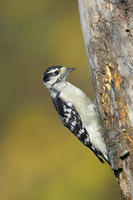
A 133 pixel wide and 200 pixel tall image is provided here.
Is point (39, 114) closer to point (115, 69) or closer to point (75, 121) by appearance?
point (75, 121)

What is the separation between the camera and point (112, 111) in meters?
4.18

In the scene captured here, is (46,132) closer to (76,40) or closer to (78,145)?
(78,145)

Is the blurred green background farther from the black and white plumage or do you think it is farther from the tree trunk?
the tree trunk

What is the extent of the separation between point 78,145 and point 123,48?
24.0 ft

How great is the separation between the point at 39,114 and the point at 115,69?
27.2ft

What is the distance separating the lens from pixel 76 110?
555 centimetres

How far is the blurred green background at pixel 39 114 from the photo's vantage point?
10867 mm

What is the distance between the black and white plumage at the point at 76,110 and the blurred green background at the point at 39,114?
500 centimetres

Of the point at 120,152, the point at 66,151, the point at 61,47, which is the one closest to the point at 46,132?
the point at 66,151

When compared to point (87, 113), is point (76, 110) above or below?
above

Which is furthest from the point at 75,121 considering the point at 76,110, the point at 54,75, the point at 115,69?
the point at 115,69

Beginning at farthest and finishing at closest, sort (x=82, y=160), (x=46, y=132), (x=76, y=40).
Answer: (x=76, y=40)
(x=46, y=132)
(x=82, y=160)

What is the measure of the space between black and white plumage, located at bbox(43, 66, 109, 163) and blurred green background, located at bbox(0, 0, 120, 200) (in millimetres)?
5002

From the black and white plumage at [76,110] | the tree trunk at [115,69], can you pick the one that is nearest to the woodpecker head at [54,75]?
the black and white plumage at [76,110]
